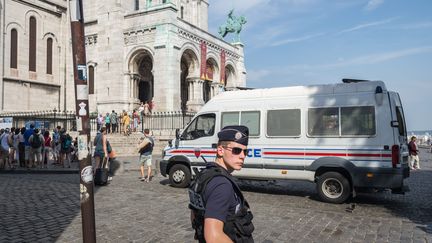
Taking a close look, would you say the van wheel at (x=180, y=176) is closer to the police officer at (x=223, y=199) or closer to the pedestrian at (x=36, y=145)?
the pedestrian at (x=36, y=145)

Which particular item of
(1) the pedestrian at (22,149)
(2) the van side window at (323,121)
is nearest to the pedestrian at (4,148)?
(1) the pedestrian at (22,149)

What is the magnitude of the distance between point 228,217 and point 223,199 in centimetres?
14

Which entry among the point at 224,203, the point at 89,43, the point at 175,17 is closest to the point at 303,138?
the point at 224,203

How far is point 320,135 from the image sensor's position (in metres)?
8.87

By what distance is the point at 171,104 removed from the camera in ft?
84.2

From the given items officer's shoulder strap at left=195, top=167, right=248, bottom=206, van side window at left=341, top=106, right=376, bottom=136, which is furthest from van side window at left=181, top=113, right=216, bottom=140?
officer's shoulder strap at left=195, top=167, right=248, bottom=206

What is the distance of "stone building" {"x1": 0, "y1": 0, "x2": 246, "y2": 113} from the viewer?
25828 millimetres

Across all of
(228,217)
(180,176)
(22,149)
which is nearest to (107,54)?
(22,149)

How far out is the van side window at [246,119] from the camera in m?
9.77

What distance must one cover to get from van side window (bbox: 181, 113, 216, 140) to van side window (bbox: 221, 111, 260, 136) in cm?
40

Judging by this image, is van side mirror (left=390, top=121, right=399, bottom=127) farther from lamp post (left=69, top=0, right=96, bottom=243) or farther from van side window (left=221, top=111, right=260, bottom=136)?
lamp post (left=69, top=0, right=96, bottom=243)

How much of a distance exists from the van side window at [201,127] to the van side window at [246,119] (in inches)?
15.9

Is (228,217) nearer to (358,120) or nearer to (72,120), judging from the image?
(358,120)

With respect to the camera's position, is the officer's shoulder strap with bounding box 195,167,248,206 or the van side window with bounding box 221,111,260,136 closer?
the officer's shoulder strap with bounding box 195,167,248,206
